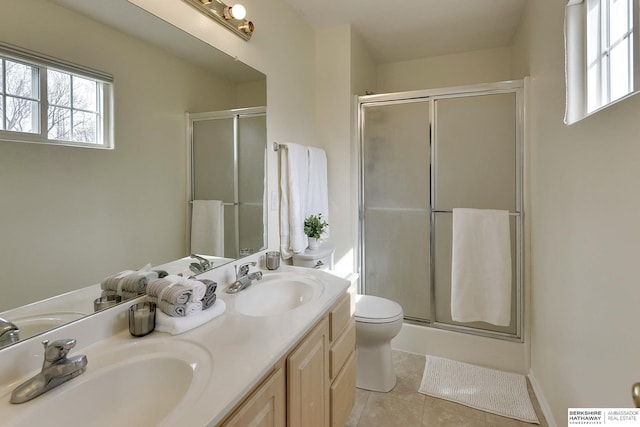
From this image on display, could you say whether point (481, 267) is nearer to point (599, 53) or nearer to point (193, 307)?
point (599, 53)

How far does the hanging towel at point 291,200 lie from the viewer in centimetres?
200

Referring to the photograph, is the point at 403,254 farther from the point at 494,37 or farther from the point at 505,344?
the point at 494,37

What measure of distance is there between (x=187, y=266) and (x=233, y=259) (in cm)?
31

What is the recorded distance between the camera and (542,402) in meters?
1.85

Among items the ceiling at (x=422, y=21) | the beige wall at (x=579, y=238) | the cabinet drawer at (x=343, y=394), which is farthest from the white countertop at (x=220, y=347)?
the ceiling at (x=422, y=21)

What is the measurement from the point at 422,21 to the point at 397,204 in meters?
1.43

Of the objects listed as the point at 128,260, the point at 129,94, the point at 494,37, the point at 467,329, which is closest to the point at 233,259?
the point at 128,260

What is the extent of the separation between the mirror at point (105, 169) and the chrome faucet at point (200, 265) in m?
0.06

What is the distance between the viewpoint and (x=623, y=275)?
0.96 metres

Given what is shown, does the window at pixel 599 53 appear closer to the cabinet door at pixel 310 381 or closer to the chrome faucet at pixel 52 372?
the cabinet door at pixel 310 381

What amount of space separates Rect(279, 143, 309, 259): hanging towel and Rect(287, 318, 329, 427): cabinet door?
80 cm

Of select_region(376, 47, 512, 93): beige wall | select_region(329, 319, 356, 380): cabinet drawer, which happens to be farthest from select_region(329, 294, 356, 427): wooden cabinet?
select_region(376, 47, 512, 93): beige wall

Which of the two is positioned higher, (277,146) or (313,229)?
(277,146)

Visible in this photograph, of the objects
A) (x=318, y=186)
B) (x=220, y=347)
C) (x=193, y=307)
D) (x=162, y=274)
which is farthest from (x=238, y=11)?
(x=220, y=347)
